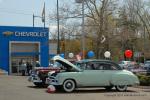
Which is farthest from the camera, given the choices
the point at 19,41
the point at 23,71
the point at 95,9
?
the point at 95,9

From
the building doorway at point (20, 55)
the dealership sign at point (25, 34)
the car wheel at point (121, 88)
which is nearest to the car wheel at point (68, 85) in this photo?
the car wheel at point (121, 88)

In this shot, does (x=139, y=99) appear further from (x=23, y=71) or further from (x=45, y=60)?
(x=45, y=60)

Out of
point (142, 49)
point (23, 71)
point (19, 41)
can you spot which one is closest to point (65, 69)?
point (23, 71)

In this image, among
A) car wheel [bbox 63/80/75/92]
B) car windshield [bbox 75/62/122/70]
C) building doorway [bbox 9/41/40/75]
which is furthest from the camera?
building doorway [bbox 9/41/40/75]

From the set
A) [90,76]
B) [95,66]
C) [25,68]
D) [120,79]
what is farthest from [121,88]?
[25,68]

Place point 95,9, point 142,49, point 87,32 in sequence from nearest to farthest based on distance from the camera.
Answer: point 95,9
point 87,32
point 142,49

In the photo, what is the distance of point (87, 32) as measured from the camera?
208 ft

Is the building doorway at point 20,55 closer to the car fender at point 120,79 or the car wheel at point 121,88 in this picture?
the car wheel at point 121,88

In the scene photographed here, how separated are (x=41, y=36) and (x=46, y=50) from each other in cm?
186

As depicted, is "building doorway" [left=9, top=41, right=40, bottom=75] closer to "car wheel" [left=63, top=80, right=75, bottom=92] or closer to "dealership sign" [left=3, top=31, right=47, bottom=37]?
"dealership sign" [left=3, top=31, right=47, bottom=37]

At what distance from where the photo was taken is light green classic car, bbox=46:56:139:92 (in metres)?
21.5

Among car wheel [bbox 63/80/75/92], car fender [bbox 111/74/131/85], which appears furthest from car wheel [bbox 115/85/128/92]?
car wheel [bbox 63/80/75/92]

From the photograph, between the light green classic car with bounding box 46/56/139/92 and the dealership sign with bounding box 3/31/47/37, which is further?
the dealership sign with bounding box 3/31/47/37

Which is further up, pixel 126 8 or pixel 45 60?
pixel 126 8
